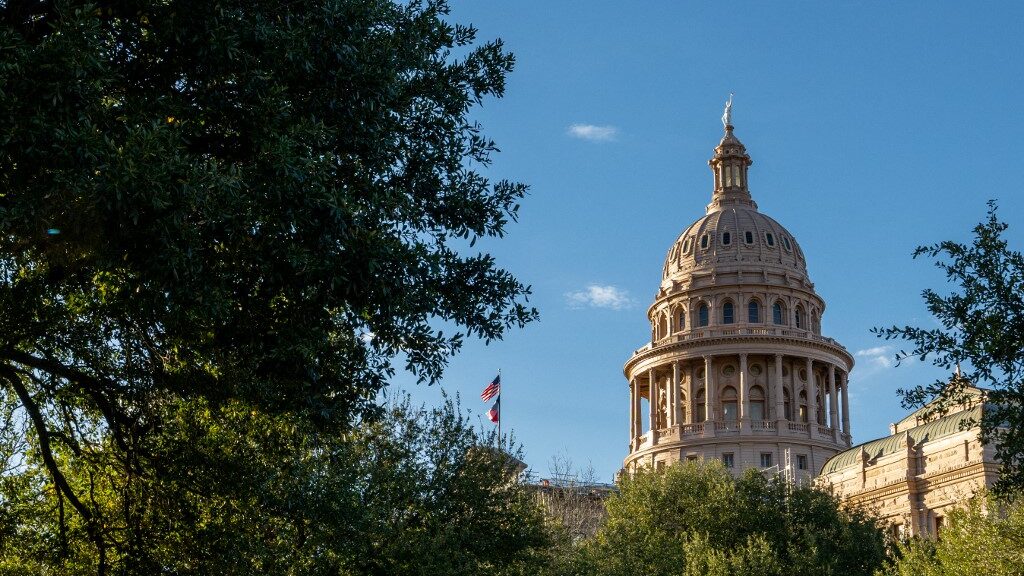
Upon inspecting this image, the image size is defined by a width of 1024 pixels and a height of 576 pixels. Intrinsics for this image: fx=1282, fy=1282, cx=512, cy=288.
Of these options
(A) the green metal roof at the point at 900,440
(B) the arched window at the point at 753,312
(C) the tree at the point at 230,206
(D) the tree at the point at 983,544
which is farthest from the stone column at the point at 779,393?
(C) the tree at the point at 230,206

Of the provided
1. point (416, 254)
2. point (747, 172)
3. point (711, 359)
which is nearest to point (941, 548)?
point (416, 254)

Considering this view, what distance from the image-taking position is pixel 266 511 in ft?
80.9

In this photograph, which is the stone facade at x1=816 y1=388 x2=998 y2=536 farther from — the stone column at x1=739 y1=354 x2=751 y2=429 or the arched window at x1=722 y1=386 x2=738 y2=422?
the arched window at x1=722 y1=386 x2=738 y2=422

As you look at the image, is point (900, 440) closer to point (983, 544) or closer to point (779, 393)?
point (779, 393)

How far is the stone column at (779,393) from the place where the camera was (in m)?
109

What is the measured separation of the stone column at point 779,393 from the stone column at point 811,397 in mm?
2315

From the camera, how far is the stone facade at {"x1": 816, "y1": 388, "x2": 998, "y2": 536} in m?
73.1

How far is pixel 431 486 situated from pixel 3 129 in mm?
23174

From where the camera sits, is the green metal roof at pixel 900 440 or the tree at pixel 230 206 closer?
the tree at pixel 230 206

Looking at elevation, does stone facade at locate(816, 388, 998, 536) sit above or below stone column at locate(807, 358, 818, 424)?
below

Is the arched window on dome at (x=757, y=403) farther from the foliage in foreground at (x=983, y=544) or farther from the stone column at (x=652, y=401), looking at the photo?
the foliage in foreground at (x=983, y=544)

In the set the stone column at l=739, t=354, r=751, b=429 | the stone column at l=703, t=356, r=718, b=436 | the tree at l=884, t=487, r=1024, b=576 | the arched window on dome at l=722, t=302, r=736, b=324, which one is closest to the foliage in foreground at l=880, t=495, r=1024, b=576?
the tree at l=884, t=487, r=1024, b=576

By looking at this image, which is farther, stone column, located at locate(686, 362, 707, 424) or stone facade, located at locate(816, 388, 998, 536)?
stone column, located at locate(686, 362, 707, 424)

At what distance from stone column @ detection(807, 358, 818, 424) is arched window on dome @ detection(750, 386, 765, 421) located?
3894mm
